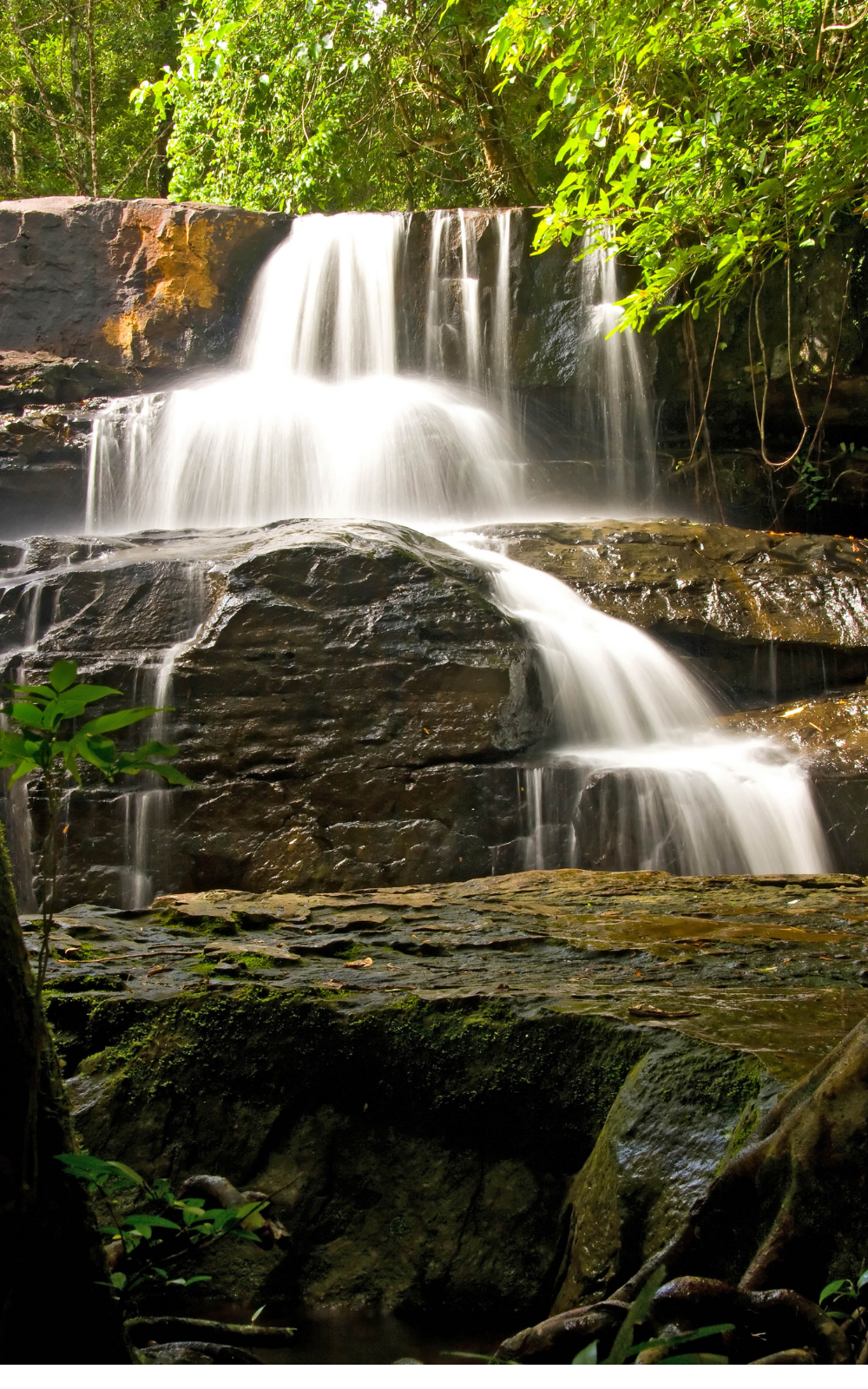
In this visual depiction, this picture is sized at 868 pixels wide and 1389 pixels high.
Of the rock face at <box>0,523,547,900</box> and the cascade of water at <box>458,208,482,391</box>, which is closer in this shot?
the rock face at <box>0,523,547,900</box>

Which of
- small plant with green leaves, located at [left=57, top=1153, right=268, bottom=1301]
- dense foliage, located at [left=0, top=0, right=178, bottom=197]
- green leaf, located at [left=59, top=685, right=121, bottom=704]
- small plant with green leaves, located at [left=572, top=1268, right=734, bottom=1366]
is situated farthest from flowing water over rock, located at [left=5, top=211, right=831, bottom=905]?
dense foliage, located at [left=0, top=0, right=178, bottom=197]

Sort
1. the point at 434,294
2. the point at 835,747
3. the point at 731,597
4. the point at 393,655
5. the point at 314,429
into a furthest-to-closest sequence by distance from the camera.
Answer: the point at 434,294
the point at 314,429
the point at 731,597
the point at 835,747
the point at 393,655

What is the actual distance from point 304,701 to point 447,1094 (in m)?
3.88

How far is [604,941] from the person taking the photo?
323 cm

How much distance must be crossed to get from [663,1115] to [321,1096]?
87cm

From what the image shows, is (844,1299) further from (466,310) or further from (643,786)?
(466,310)

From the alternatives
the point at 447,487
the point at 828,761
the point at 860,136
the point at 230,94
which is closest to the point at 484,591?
the point at 828,761

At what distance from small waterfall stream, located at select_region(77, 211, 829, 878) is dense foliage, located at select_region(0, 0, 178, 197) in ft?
29.3

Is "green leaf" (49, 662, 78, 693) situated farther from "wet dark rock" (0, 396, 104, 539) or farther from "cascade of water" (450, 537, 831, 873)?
"wet dark rock" (0, 396, 104, 539)

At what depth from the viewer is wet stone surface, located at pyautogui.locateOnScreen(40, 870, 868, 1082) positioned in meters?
2.33

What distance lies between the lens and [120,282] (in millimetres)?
11664

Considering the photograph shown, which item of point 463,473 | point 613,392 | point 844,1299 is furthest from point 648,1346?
point 613,392

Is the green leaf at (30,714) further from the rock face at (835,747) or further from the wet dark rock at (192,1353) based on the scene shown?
the rock face at (835,747)

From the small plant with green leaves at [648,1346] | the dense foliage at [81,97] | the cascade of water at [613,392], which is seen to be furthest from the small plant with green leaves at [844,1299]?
the dense foliage at [81,97]
